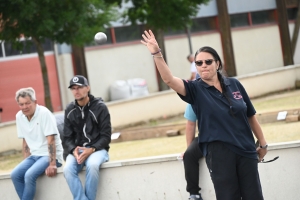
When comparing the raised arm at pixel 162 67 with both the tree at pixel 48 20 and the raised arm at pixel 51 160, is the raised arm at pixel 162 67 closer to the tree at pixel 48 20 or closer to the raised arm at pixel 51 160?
the raised arm at pixel 51 160

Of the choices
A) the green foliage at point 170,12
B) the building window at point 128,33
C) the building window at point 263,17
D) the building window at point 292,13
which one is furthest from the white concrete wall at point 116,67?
the building window at point 292,13

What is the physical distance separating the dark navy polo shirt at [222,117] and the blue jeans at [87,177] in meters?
2.26

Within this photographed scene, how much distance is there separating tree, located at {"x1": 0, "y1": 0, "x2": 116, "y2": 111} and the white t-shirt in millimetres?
8543

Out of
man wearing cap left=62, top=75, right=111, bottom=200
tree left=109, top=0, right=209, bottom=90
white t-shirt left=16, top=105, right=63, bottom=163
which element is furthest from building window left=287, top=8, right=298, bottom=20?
man wearing cap left=62, top=75, right=111, bottom=200

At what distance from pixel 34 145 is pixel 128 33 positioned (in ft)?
65.5

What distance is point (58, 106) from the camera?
2503cm

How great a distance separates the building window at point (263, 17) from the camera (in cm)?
3309

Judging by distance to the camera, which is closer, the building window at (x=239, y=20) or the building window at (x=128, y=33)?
the building window at (x=128, y=33)

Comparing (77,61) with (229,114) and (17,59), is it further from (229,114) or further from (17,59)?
(229,114)

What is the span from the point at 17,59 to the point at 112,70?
4.37 m

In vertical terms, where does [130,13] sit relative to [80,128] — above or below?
above

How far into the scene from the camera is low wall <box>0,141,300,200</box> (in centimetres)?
733

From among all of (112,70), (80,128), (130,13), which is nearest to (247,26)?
(112,70)

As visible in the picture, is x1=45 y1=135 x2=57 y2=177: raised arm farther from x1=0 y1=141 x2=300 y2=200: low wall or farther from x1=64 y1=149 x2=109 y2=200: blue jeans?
x1=64 y1=149 x2=109 y2=200: blue jeans
